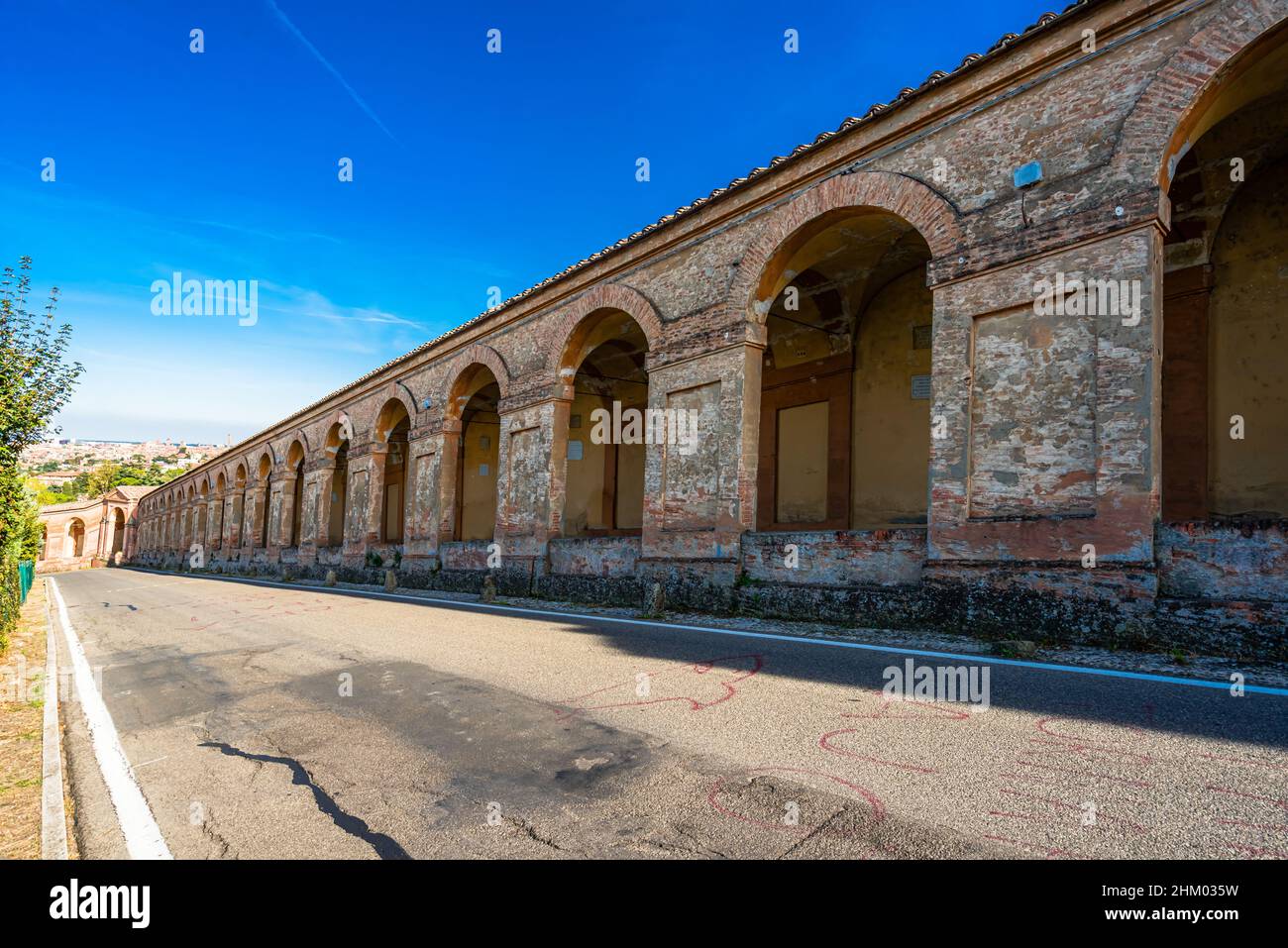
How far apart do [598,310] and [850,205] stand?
6338 millimetres

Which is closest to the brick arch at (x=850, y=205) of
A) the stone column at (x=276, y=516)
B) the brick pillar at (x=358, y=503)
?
the brick pillar at (x=358, y=503)

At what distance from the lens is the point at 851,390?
52.4ft

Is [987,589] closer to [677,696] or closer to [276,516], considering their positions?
[677,696]

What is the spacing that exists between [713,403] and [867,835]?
31.3 ft

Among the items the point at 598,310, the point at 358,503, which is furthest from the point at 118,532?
the point at 598,310

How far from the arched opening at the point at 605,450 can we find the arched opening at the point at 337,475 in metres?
8.81

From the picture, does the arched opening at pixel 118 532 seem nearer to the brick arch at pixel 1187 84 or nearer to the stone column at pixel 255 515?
the stone column at pixel 255 515

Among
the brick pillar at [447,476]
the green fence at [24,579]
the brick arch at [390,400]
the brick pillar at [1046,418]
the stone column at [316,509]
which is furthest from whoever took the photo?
the stone column at [316,509]

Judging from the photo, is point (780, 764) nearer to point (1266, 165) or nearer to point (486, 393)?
point (1266, 165)

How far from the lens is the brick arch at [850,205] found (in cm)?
891

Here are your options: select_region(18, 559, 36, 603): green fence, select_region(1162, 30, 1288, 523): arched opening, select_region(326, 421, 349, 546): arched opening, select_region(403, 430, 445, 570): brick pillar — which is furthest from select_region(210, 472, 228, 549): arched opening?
select_region(1162, 30, 1288, 523): arched opening

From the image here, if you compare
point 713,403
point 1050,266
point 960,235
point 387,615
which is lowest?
point 387,615

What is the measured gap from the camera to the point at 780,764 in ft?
11.7
